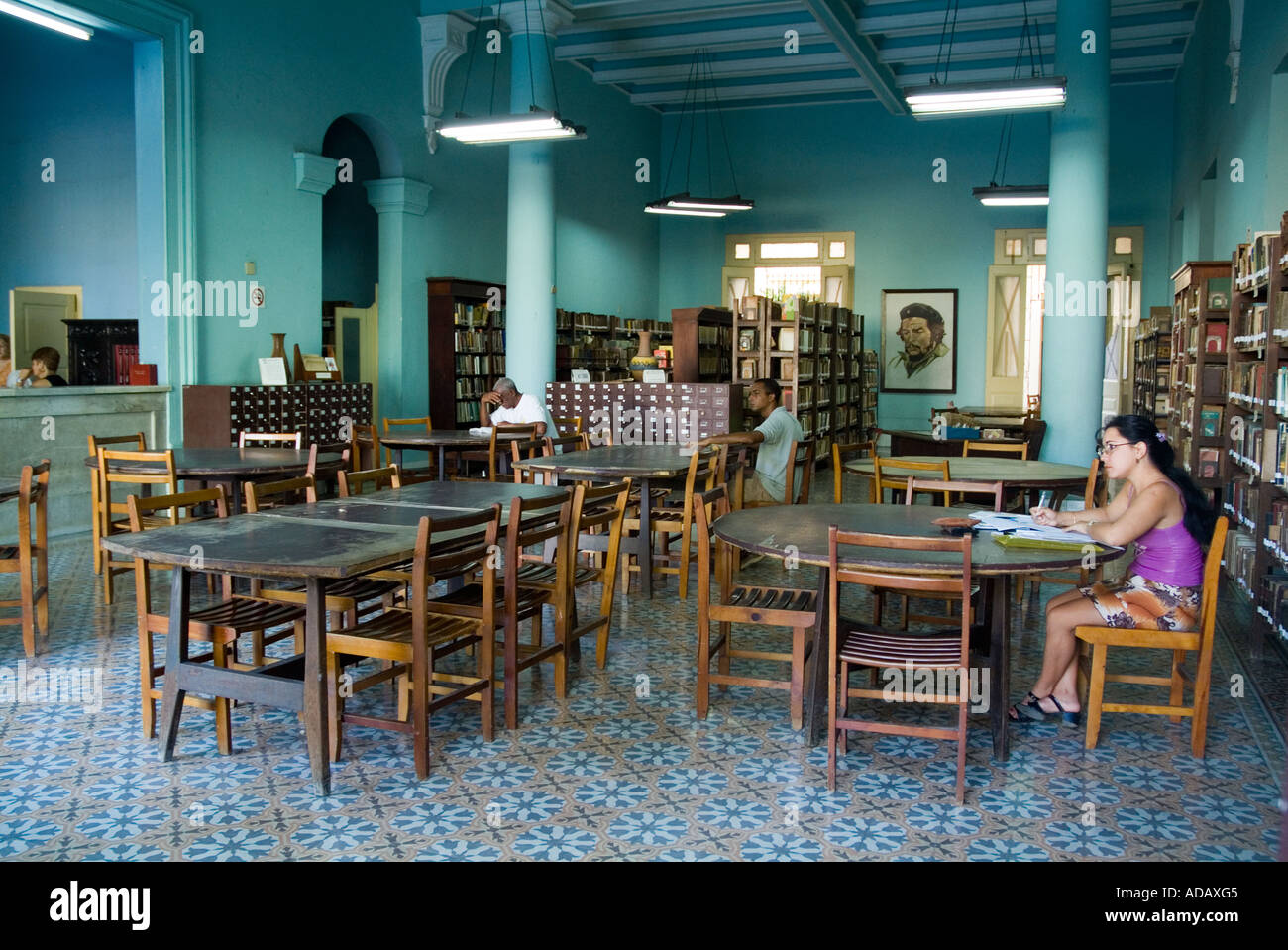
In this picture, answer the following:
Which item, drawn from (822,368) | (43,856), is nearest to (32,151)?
(822,368)

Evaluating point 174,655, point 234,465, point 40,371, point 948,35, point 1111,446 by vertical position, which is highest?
point 948,35

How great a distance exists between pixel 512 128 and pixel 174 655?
6241 millimetres

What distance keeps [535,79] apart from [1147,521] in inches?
340

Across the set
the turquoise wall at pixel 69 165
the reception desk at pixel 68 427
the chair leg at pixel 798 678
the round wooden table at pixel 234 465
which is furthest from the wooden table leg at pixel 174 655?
the turquoise wall at pixel 69 165

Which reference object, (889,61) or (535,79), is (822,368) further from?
(535,79)

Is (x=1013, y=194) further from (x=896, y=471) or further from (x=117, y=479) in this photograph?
(x=117, y=479)

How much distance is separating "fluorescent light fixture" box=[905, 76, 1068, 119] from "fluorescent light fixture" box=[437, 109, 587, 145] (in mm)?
2712

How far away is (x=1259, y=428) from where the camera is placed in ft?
18.4

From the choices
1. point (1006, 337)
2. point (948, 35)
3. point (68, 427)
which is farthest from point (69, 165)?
point (1006, 337)

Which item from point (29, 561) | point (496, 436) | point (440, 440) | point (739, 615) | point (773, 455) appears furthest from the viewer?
point (440, 440)

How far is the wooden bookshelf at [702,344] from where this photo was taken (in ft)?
38.1

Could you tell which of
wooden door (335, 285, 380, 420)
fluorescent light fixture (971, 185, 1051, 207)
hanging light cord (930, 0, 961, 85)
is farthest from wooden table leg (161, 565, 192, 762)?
fluorescent light fixture (971, 185, 1051, 207)

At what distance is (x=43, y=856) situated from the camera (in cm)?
296

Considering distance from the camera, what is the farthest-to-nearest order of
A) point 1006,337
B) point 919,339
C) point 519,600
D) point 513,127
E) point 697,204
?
point 919,339, point 1006,337, point 697,204, point 513,127, point 519,600
